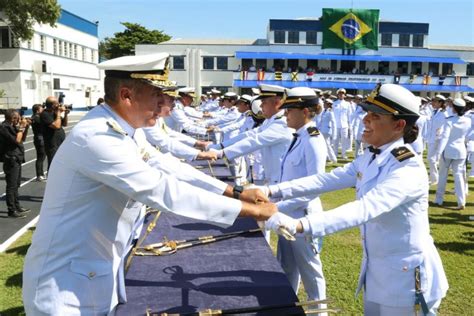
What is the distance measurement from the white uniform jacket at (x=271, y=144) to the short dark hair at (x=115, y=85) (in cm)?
344

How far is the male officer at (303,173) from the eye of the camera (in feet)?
13.4

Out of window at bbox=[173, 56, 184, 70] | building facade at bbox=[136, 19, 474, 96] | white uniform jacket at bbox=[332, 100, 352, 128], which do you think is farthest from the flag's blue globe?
white uniform jacket at bbox=[332, 100, 352, 128]

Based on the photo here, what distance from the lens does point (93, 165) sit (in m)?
1.99

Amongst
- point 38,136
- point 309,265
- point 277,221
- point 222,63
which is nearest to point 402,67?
point 222,63

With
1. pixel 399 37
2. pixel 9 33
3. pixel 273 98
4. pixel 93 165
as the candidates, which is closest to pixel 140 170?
pixel 93 165

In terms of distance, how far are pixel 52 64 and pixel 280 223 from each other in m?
48.9

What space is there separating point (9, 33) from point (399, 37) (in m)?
41.6

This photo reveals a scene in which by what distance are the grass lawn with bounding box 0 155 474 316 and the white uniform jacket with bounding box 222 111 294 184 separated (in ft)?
4.71

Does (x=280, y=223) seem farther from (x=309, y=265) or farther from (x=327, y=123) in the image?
(x=327, y=123)

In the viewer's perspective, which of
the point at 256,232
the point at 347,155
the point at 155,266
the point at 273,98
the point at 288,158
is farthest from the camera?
the point at 347,155

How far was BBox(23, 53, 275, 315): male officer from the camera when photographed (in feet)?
6.64

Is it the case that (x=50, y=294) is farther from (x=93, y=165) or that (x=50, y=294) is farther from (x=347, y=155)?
(x=347, y=155)

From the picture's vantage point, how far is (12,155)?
8.09m

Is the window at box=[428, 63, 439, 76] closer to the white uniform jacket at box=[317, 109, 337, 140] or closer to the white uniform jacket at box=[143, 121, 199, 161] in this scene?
the white uniform jacket at box=[317, 109, 337, 140]
